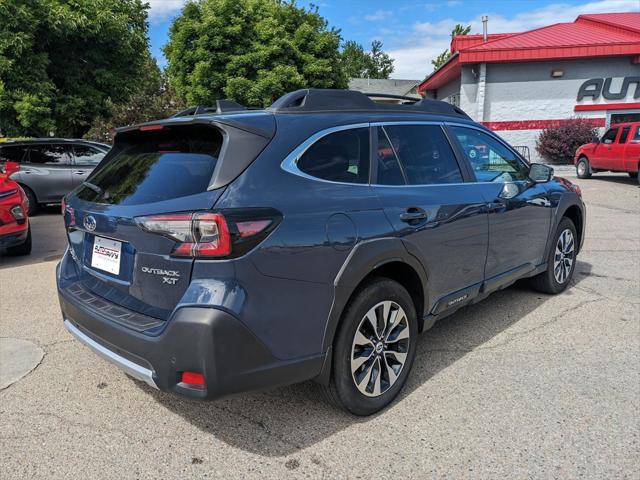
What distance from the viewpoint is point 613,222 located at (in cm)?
943

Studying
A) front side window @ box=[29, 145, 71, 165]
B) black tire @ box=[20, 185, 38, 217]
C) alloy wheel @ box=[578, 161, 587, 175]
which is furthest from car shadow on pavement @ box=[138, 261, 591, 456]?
alloy wheel @ box=[578, 161, 587, 175]

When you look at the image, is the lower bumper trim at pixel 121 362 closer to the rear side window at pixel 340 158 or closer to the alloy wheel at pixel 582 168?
the rear side window at pixel 340 158

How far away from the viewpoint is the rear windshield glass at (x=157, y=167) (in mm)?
2480

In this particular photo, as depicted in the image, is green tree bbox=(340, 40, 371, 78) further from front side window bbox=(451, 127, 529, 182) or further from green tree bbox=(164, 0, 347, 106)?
front side window bbox=(451, 127, 529, 182)

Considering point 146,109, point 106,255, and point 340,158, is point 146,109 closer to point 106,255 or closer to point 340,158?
point 106,255

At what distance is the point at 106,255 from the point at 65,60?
15685 mm

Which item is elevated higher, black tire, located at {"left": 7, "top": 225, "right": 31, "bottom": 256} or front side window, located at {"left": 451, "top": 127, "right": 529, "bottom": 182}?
front side window, located at {"left": 451, "top": 127, "right": 529, "bottom": 182}

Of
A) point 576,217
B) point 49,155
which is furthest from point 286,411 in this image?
point 49,155

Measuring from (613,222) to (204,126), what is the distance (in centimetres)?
915

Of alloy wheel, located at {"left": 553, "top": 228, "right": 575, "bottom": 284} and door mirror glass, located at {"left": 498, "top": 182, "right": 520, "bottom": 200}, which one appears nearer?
door mirror glass, located at {"left": 498, "top": 182, "right": 520, "bottom": 200}

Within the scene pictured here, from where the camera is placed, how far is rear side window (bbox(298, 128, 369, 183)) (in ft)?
8.77

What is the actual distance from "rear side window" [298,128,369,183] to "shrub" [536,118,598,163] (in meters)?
19.0

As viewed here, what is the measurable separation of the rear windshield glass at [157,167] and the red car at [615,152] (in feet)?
49.7

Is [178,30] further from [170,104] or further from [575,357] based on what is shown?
[575,357]
